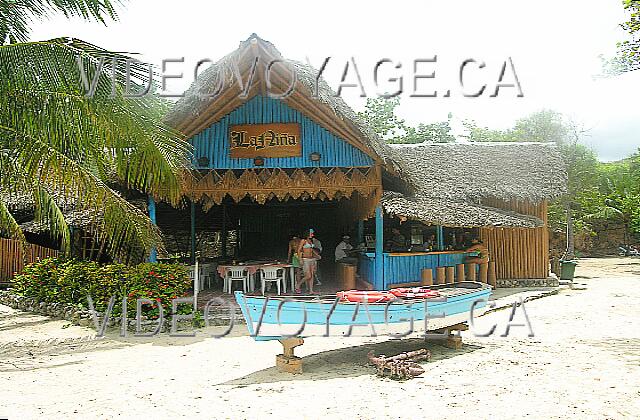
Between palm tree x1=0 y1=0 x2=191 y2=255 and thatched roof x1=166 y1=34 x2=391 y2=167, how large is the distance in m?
2.13

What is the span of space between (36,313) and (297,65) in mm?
6994

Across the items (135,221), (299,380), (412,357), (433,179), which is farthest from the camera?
(433,179)

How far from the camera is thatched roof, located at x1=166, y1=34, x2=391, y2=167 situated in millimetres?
9664

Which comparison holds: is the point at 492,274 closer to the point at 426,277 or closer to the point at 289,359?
the point at 426,277

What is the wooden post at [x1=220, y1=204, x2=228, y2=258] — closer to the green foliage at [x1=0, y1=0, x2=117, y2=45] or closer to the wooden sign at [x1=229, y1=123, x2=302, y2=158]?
the wooden sign at [x1=229, y1=123, x2=302, y2=158]

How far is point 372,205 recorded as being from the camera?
37.3ft

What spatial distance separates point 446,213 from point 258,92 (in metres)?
4.36

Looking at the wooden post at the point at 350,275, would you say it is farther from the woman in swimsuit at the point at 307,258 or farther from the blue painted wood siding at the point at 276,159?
the blue painted wood siding at the point at 276,159

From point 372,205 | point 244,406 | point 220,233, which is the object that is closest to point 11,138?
point 244,406

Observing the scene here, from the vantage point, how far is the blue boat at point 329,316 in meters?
6.68

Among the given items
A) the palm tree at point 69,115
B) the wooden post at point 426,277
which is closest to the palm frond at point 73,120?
the palm tree at point 69,115

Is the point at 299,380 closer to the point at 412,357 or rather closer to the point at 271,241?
the point at 412,357

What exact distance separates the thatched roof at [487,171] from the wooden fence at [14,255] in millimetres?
9183

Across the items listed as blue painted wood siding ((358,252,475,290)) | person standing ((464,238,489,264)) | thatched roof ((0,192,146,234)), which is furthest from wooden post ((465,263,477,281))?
thatched roof ((0,192,146,234))
